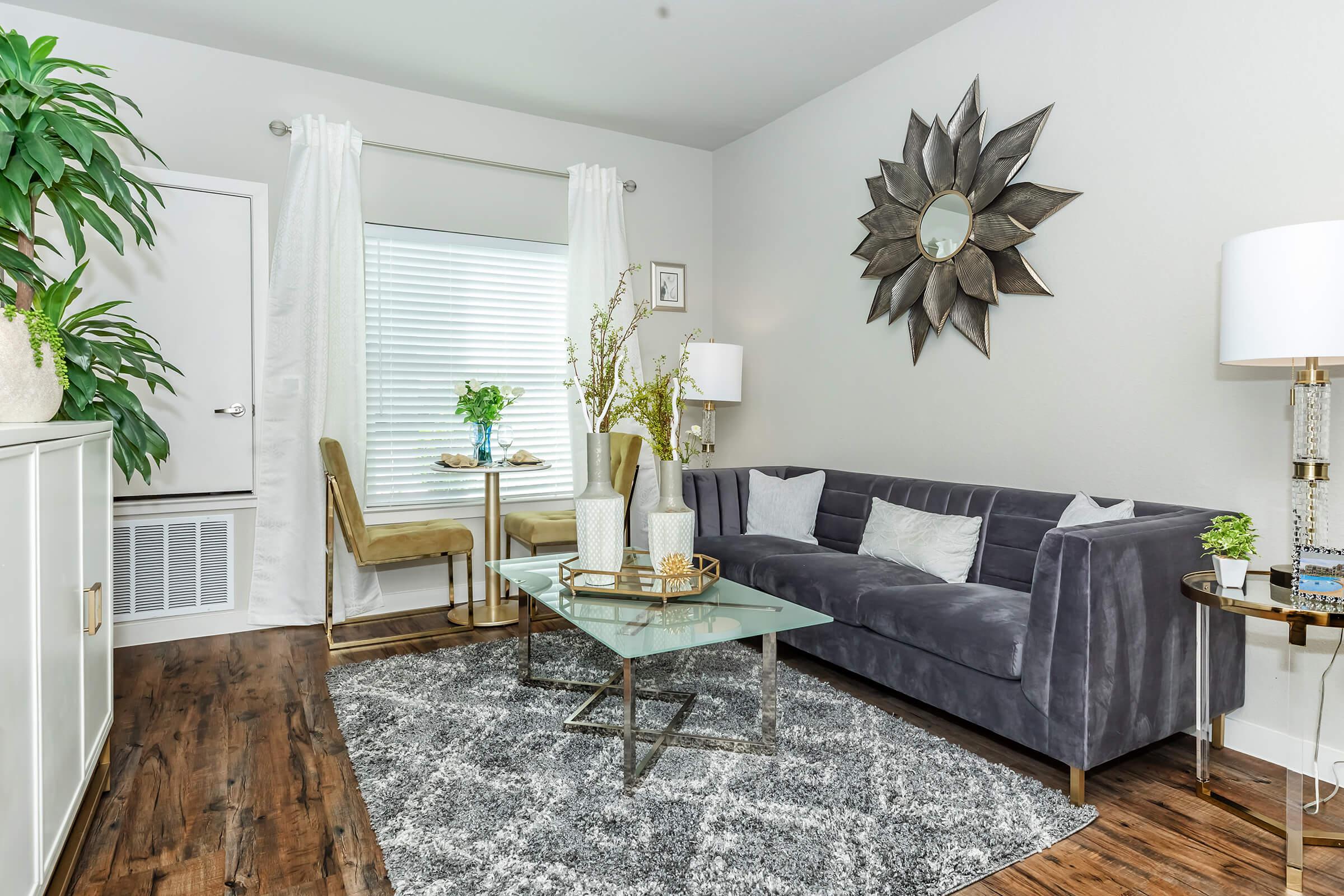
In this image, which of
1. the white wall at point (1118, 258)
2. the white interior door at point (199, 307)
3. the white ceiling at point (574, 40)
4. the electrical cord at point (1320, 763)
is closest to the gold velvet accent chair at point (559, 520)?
the white wall at point (1118, 258)

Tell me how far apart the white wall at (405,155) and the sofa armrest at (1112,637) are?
3.32 meters

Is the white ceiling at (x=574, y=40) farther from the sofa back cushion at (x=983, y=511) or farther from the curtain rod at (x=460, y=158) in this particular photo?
the sofa back cushion at (x=983, y=511)

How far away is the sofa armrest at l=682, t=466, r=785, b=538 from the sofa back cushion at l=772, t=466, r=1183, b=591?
1.45 ft

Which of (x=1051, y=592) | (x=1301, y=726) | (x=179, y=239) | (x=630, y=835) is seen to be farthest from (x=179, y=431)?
(x=1301, y=726)

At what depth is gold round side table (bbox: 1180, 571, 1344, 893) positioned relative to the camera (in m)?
1.79

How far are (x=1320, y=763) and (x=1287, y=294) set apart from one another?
153 centimetres

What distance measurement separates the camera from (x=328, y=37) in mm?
3695

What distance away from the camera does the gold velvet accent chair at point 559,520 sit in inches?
159

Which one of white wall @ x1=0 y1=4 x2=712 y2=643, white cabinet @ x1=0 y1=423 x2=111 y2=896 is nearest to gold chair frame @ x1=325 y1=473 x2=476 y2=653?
white wall @ x1=0 y1=4 x2=712 y2=643

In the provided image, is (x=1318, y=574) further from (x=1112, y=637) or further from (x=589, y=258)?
(x=589, y=258)

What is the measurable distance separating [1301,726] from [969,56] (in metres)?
2.93

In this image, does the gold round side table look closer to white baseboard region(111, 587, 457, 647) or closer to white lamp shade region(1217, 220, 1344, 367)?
white lamp shade region(1217, 220, 1344, 367)

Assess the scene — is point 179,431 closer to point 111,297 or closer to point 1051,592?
point 111,297

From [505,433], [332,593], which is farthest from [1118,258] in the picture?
[332,593]
